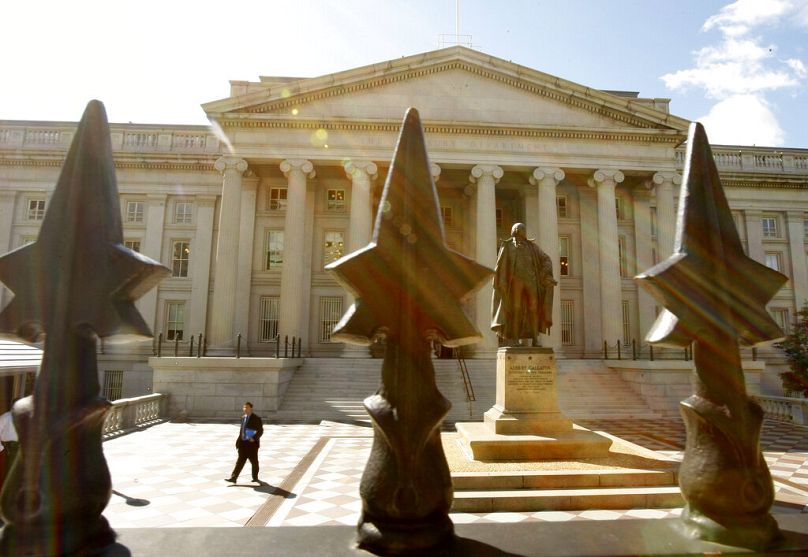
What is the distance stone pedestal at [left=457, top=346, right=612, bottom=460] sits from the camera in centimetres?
823

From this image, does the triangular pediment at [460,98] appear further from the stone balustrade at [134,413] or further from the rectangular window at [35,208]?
the stone balustrade at [134,413]

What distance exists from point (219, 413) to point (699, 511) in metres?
18.6

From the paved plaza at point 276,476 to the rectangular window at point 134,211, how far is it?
2090cm

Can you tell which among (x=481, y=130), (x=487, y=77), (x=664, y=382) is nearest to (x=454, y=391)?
(x=664, y=382)

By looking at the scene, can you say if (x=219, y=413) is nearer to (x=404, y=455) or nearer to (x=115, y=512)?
(x=115, y=512)

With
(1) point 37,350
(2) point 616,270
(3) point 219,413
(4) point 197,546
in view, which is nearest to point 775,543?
(4) point 197,546

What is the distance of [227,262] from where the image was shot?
1019 inches

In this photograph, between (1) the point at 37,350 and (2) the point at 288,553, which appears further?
(1) the point at 37,350

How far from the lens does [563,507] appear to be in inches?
271

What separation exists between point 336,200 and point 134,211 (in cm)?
1323

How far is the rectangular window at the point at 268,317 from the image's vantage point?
98.5 ft

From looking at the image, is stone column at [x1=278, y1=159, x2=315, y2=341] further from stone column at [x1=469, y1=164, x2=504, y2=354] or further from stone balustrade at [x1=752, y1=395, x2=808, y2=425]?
stone balustrade at [x1=752, y1=395, x2=808, y2=425]

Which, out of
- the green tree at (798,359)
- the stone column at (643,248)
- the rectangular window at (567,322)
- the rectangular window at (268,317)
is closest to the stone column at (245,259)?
the rectangular window at (268,317)

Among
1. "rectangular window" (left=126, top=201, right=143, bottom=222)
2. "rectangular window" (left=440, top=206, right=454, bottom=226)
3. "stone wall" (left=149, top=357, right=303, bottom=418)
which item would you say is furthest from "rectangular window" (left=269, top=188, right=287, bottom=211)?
"stone wall" (left=149, top=357, right=303, bottom=418)
